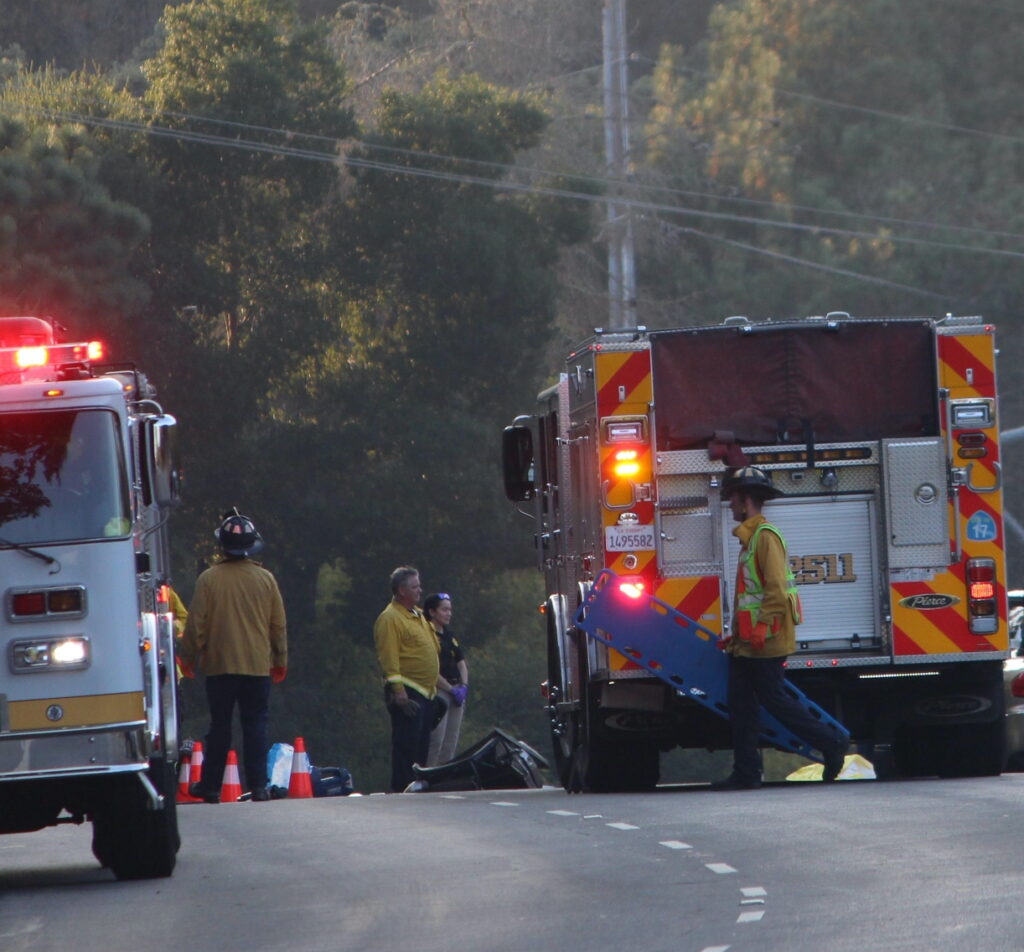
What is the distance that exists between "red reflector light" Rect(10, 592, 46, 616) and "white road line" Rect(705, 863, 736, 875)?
117 inches

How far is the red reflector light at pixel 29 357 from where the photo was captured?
9562 millimetres

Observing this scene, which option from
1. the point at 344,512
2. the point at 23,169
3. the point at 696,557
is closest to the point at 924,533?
the point at 696,557

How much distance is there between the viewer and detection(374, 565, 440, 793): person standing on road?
643 inches

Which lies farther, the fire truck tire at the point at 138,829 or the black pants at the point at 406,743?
the black pants at the point at 406,743

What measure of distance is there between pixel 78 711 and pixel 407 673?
7.56 meters

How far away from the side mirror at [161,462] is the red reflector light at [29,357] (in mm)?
528

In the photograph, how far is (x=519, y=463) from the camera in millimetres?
15922

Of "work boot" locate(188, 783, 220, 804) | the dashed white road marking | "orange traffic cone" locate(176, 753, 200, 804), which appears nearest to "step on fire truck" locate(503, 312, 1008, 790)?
"work boot" locate(188, 783, 220, 804)

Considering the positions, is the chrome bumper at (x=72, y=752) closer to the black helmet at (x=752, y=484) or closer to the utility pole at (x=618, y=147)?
the black helmet at (x=752, y=484)

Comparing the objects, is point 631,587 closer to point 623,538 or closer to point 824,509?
point 623,538

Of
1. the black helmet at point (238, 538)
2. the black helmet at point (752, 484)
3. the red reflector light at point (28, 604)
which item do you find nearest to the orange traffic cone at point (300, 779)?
the black helmet at point (238, 538)

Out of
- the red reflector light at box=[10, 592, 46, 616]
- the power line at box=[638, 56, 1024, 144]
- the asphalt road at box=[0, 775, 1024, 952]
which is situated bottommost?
the asphalt road at box=[0, 775, 1024, 952]

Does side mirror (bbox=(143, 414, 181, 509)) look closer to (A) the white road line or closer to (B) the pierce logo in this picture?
(A) the white road line

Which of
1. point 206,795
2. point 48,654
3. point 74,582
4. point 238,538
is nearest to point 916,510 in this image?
point 238,538
